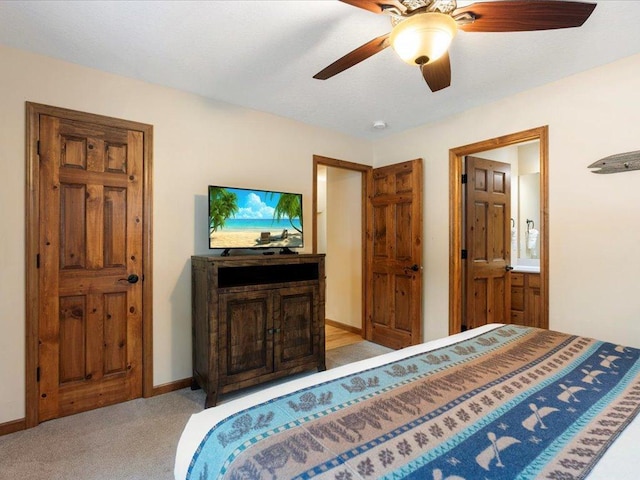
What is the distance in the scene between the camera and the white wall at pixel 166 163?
215cm

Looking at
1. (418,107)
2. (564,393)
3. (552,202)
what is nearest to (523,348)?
(564,393)

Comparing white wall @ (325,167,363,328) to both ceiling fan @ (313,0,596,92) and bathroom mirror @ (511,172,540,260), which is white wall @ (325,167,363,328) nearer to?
bathroom mirror @ (511,172,540,260)

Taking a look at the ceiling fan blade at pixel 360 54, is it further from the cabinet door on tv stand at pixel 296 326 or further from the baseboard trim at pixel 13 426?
the baseboard trim at pixel 13 426

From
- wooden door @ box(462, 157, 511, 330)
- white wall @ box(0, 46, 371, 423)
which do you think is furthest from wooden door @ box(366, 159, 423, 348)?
white wall @ box(0, 46, 371, 423)

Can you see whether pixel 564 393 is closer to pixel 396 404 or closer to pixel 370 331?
pixel 396 404

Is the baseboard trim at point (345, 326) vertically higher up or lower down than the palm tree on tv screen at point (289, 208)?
lower down

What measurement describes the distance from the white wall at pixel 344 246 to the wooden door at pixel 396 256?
0.94 ft

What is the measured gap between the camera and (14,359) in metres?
2.15

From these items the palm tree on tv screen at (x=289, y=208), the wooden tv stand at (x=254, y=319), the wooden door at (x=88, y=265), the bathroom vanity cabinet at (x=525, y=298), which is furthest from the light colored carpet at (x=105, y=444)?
the bathroom vanity cabinet at (x=525, y=298)

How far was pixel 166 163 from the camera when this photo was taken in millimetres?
2717

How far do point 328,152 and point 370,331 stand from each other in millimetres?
2208

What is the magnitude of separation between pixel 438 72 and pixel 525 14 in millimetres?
502

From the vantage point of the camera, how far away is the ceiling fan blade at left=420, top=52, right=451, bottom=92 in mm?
1789

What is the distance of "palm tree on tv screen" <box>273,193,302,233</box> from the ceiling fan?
1778 mm
